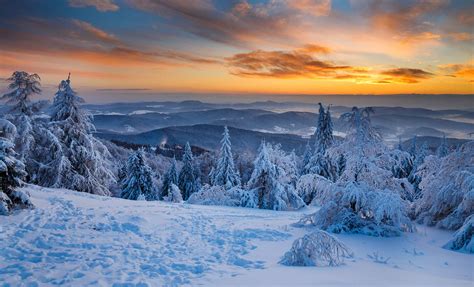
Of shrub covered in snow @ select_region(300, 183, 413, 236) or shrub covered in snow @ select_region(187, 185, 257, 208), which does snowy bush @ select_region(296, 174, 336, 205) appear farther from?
shrub covered in snow @ select_region(187, 185, 257, 208)

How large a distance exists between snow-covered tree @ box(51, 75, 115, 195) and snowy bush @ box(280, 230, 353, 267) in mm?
18198

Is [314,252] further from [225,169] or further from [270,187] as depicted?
[225,169]

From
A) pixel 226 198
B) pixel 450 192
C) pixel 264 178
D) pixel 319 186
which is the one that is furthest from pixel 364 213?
pixel 264 178

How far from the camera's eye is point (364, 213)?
13109mm

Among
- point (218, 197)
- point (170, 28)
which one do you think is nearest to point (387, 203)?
point (170, 28)

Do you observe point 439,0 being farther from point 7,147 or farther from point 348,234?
point 7,147

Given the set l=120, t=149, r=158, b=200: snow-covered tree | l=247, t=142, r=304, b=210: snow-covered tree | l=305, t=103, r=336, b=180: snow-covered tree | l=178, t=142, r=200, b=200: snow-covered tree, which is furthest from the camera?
l=178, t=142, r=200, b=200: snow-covered tree

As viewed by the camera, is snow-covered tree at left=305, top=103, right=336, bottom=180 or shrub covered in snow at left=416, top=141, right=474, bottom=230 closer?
shrub covered in snow at left=416, top=141, right=474, bottom=230

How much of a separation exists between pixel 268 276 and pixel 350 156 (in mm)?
7772

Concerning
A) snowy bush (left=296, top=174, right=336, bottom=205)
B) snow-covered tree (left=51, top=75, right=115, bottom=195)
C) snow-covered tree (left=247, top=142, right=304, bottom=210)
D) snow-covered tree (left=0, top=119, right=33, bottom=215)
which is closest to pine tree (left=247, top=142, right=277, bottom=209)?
snow-covered tree (left=247, top=142, right=304, bottom=210)

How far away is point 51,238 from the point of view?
30.2 feet

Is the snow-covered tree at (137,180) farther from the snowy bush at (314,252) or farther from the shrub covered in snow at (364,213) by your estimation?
the snowy bush at (314,252)

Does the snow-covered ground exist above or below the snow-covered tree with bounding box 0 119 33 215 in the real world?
below

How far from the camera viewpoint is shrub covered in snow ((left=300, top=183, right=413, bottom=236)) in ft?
38.8
